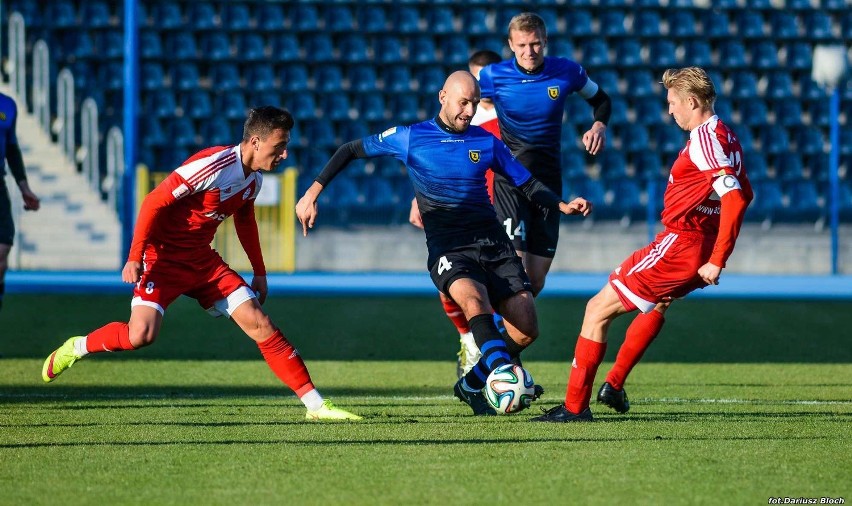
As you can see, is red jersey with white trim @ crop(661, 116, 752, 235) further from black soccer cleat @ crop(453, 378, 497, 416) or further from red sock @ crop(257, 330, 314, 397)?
red sock @ crop(257, 330, 314, 397)

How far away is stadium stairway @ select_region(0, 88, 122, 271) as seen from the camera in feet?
59.8

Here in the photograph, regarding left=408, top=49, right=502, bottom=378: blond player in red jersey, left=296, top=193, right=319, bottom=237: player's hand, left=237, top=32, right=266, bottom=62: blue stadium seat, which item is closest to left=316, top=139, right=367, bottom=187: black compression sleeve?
left=296, top=193, right=319, bottom=237: player's hand

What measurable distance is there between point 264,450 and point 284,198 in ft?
43.3

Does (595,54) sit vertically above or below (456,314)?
above

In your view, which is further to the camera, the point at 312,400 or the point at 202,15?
the point at 202,15

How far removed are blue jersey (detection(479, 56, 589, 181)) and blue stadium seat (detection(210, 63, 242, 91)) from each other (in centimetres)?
1295

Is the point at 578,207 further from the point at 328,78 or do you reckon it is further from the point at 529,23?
the point at 328,78

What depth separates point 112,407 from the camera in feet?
22.4

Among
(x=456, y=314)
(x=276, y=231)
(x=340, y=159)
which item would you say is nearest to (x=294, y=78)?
(x=276, y=231)

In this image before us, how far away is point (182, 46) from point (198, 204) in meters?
14.7

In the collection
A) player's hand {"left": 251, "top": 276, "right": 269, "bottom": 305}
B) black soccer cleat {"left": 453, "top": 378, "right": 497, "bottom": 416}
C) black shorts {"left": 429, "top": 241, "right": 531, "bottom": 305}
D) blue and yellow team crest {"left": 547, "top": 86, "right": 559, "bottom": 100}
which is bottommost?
black soccer cleat {"left": 453, "top": 378, "right": 497, "bottom": 416}

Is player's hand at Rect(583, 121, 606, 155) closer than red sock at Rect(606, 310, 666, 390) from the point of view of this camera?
No

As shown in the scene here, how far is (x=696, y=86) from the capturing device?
6.24 meters

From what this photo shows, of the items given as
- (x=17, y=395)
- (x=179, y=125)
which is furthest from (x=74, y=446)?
(x=179, y=125)
